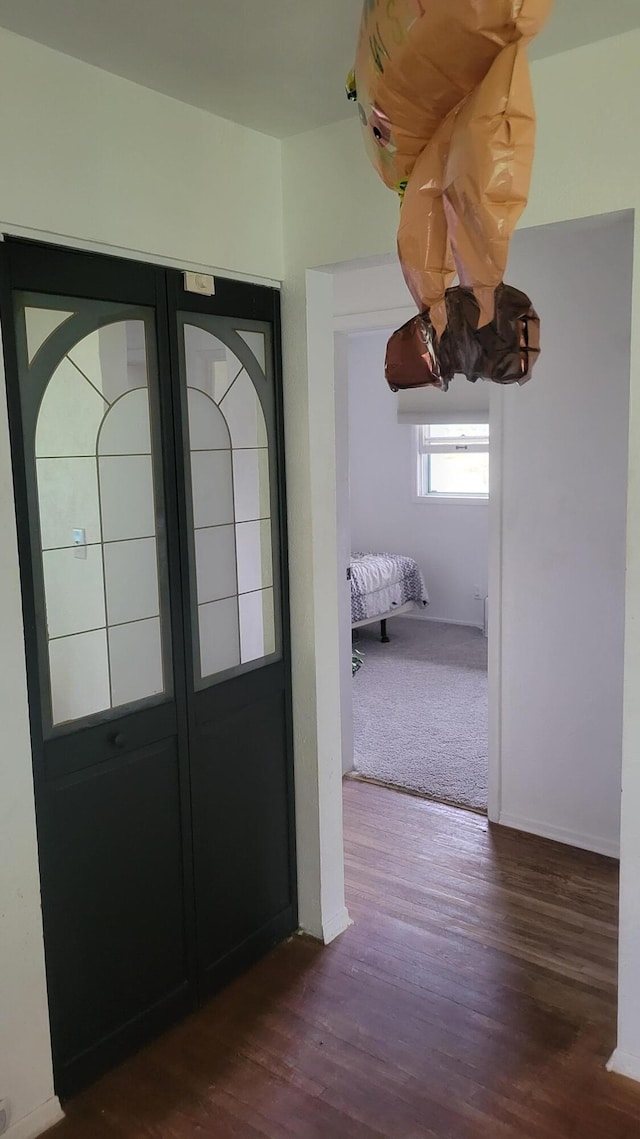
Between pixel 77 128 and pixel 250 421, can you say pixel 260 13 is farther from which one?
pixel 250 421

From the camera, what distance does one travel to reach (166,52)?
6.57 feet

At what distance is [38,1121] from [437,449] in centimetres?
573

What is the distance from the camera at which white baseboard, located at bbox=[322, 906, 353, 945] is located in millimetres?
2875

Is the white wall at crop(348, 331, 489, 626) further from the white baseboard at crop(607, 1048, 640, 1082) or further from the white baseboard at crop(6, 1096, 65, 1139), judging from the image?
the white baseboard at crop(6, 1096, 65, 1139)

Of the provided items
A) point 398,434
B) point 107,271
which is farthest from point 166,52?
point 398,434

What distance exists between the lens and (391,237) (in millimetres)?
2416

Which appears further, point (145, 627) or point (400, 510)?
point (400, 510)

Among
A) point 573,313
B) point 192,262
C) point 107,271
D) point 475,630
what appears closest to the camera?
point 107,271

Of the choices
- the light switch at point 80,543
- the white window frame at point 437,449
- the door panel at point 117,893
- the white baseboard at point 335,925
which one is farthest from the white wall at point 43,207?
the white window frame at point 437,449

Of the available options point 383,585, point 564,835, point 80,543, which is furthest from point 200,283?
point 383,585

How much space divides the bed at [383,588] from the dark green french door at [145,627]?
3.50 meters

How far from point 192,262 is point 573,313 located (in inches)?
61.4

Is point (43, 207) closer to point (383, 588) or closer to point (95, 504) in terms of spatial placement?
point (95, 504)

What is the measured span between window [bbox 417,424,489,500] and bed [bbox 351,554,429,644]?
0.69 metres
